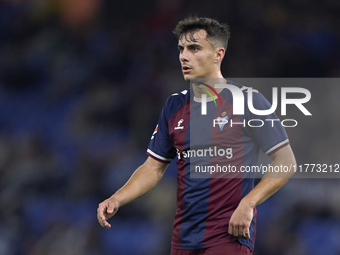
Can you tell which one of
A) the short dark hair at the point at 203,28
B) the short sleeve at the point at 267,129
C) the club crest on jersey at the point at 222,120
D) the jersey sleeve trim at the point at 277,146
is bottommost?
the jersey sleeve trim at the point at 277,146

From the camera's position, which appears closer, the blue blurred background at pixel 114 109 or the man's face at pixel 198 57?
the man's face at pixel 198 57

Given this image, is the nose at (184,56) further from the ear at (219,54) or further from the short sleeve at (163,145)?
the short sleeve at (163,145)

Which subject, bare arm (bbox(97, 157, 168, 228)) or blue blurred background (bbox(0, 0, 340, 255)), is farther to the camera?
blue blurred background (bbox(0, 0, 340, 255))

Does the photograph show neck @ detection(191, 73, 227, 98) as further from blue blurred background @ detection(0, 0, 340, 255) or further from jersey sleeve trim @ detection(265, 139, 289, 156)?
blue blurred background @ detection(0, 0, 340, 255)

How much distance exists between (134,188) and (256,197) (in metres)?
0.88

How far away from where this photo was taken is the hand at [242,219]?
2.99 metres

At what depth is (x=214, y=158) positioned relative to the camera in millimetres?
3379

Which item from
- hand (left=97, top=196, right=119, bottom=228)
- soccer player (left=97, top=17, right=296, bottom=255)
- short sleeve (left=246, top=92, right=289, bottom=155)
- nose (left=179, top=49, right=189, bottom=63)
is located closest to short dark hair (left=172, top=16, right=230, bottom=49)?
soccer player (left=97, top=17, right=296, bottom=255)

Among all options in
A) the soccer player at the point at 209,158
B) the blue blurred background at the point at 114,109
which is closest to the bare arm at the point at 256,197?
the soccer player at the point at 209,158

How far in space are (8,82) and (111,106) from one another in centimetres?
162

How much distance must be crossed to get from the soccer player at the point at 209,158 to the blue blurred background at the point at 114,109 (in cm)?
271

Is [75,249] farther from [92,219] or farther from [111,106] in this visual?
[111,106]

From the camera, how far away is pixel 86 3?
25.4 feet

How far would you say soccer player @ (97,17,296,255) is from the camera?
126 inches
